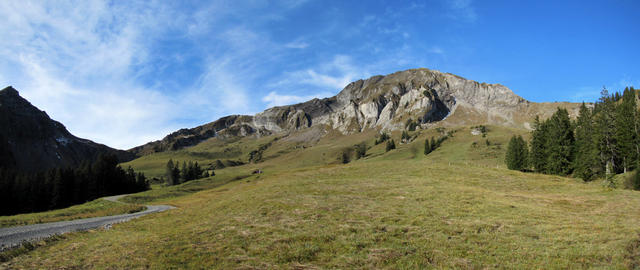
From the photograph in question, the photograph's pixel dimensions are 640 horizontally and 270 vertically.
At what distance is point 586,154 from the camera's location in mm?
67750

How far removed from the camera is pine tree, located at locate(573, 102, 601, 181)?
216ft

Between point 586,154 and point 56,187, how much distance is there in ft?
518

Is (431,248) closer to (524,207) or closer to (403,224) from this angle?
(403,224)

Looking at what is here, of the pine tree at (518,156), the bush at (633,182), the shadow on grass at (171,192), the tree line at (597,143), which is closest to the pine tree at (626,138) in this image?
the tree line at (597,143)

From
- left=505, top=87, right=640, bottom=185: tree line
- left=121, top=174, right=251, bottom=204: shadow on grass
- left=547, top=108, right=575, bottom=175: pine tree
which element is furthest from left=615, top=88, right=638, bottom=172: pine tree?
left=121, top=174, right=251, bottom=204: shadow on grass

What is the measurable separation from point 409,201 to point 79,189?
128450 millimetres

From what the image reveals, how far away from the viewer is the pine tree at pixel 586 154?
6575 cm

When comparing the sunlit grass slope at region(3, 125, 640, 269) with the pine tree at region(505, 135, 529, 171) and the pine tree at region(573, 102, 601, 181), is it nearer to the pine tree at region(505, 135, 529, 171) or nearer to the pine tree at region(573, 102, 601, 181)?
the pine tree at region(573, 102, 601, 181)

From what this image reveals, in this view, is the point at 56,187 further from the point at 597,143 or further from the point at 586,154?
the point at 597,143

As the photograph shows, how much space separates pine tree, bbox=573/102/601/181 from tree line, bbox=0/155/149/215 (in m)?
155

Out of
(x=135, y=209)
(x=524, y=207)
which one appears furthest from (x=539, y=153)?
(x=135, y=209)

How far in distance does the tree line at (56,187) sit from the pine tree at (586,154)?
155 metres

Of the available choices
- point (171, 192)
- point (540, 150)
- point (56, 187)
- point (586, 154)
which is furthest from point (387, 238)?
point (56, 187)

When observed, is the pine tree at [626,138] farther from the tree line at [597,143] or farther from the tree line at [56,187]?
the tree line at [56,187]
